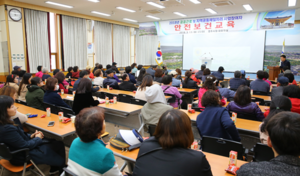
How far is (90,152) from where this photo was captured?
1589 mm

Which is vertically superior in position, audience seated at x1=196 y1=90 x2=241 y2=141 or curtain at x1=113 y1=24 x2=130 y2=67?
curtain at x1=113 y1=24 x2=130 y2=67

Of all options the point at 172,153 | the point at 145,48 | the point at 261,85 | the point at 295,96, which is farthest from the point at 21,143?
the point at 145,48

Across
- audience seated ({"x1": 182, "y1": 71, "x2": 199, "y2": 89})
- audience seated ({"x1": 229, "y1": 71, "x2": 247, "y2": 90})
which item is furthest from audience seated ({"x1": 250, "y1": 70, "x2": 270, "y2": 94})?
audience seated ({"x1": 182, "y1": 71, "x2": 199, "y2": 89})

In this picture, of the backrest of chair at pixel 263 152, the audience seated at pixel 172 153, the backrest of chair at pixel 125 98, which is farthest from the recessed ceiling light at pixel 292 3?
the audience seated at pixel 172 153

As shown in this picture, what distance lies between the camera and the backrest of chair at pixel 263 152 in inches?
79.4

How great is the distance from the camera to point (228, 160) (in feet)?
6.65

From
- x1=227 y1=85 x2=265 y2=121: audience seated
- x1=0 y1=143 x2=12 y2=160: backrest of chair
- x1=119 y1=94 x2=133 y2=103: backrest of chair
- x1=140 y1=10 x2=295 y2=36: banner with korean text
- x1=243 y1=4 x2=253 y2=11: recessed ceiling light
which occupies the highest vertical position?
x1=243 y1=4 x2=253 y2=11: recessed ceiling light

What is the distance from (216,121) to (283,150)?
1368 millimetres

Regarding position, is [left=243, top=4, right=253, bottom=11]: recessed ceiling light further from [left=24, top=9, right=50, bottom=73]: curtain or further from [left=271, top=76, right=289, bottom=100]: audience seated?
[left=24, top=9, right=50, bottom=73]: curtain

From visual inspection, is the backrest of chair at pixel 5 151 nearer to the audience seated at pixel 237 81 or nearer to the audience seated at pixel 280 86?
the audience seated at pixel 280 86

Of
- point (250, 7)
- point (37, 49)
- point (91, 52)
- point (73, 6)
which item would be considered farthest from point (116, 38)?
point (250, 7)

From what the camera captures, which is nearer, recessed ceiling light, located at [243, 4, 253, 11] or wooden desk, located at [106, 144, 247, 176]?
wooden desk, located at [106, 144, 247, 176]

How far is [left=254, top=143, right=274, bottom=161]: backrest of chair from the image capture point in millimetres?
2016

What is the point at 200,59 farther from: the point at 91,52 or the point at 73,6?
the point at 73,6
